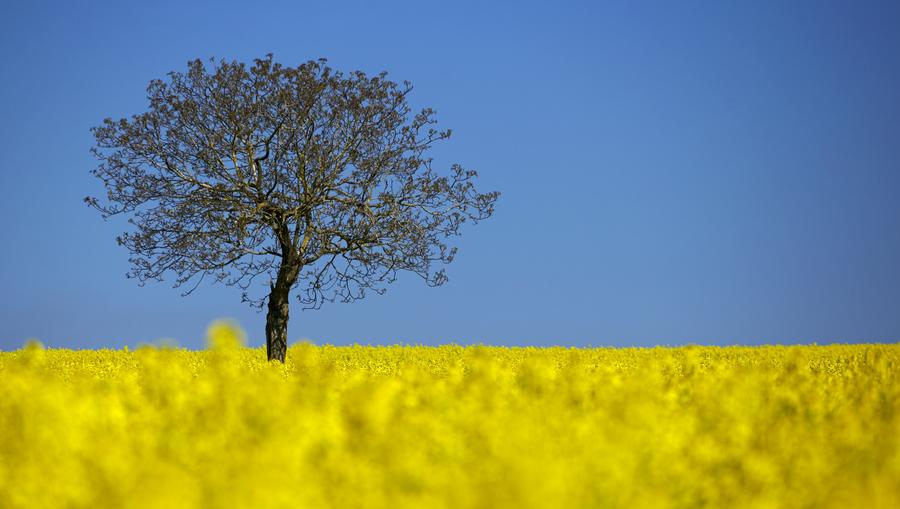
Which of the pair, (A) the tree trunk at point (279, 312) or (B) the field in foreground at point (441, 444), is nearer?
(B) the field in foreground at point (441, 444)

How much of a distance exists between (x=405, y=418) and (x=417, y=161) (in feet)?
63.7

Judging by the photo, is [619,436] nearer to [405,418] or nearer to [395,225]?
[405,418]

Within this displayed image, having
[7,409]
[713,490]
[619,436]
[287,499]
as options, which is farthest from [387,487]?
[7,409]

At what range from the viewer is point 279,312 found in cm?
2488

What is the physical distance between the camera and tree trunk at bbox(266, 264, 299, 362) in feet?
81.4

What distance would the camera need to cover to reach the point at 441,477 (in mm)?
4504

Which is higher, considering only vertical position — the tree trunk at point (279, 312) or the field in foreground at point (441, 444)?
the tree trunk at point (279, 312)

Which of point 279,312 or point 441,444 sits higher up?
point 279,312

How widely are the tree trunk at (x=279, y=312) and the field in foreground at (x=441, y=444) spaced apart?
16.0 meters

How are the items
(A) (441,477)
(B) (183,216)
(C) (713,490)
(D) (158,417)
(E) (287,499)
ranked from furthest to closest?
(B) (183,216), (D) (158,417), (C) (713,490), (A) (441,477), (E) (287,499)

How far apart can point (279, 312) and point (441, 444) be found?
20040 millimetres

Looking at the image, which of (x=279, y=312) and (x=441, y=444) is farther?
(x=279, y=312)

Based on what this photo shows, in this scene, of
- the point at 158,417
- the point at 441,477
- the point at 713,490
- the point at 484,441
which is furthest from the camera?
the point at 158,417

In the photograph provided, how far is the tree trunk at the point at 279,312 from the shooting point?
24.8 m
